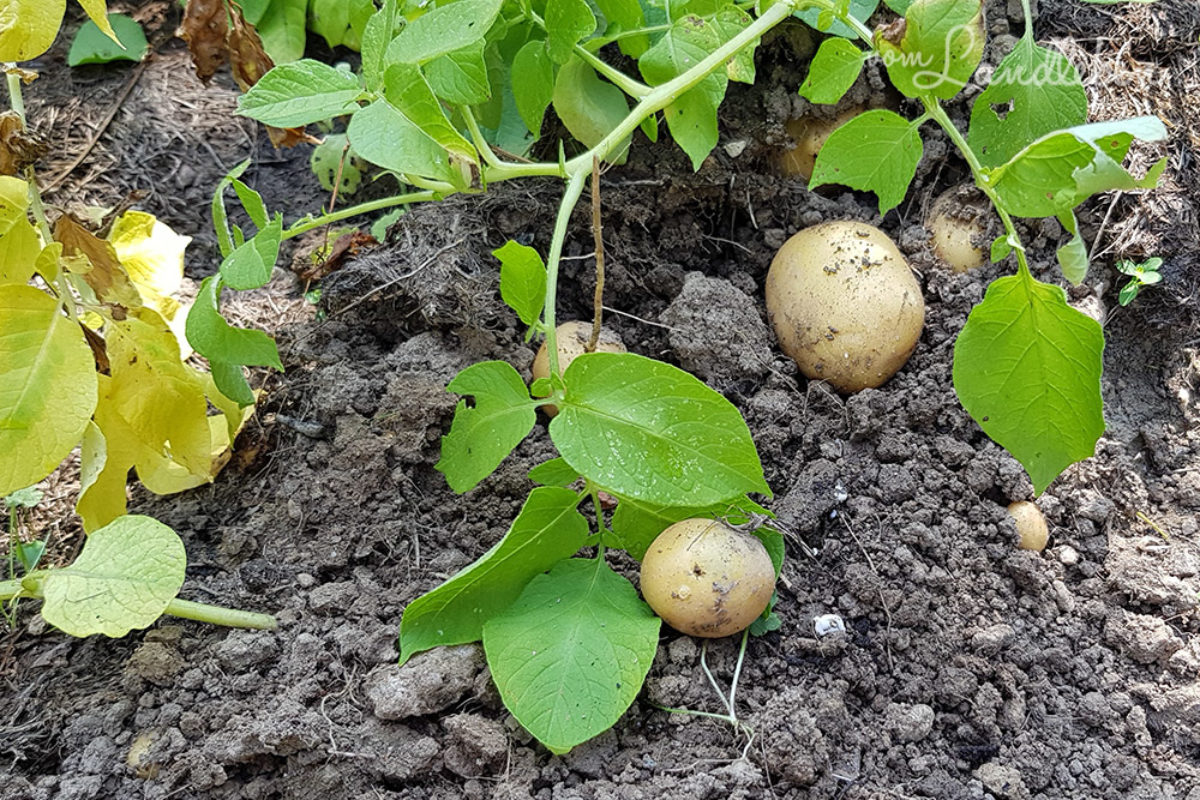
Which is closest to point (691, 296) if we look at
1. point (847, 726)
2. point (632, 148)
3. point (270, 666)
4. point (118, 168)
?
point (632, 148)

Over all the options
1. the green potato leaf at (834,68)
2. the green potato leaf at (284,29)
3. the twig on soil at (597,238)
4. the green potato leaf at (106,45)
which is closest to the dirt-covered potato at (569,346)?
the twig on soil at (597,238)

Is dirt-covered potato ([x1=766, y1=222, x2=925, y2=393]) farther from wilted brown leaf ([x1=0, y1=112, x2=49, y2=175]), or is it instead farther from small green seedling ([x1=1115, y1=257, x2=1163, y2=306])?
wilted brown leaf ([x1=0, y1=112, x2=49, y2=175])

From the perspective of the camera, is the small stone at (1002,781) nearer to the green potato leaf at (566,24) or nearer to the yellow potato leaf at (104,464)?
the green potato leaf at (566,24)

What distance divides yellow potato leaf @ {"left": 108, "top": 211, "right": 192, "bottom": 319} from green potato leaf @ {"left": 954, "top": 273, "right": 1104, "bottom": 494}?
1390 mm

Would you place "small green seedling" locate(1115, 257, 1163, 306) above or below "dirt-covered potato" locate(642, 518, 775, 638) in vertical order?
above

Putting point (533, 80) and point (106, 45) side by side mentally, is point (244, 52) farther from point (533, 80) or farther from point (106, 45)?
point (533, 80)

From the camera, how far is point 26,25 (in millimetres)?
1364

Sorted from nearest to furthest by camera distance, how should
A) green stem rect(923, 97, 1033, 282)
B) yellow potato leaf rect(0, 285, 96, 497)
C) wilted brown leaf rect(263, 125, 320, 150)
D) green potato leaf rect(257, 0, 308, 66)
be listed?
green stem rect(923, 97, 1033, 282) → yellow potato leaf rect(0, 285, 96, 497) → wilted brown leaf rect(263, 125, 320, 150) → green potato leaf rect(257, 0, 308, 66)

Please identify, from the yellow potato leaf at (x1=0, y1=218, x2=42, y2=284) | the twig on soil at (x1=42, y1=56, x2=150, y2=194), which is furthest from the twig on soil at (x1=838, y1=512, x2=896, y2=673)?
the twig on soil at (x1=42, y1=56, x2=150, y2=194)

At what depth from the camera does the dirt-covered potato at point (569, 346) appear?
1.60 meters

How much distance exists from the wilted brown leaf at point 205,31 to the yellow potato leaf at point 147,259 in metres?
0.41

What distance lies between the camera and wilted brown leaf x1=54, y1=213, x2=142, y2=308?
5.04 ft

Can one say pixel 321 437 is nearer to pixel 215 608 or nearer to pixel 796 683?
pixel 215 608

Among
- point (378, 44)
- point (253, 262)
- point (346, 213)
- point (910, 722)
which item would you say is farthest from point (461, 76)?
point (910, 722)
